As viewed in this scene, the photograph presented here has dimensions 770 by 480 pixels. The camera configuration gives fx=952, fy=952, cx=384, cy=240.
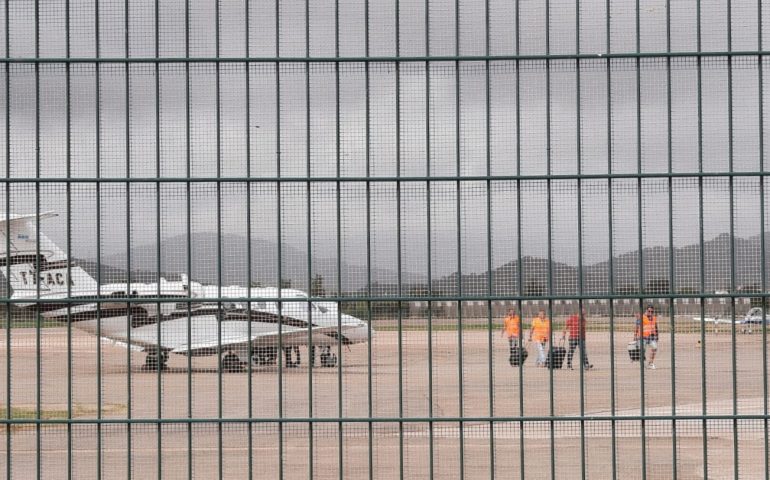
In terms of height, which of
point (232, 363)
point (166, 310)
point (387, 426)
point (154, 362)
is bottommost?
point (387, 426)

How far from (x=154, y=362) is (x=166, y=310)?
103cm

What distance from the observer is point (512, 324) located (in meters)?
10.1

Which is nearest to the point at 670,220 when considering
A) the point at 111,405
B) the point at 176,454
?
the point at 176,454

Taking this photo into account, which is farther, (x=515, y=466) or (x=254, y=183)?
(x=515, y=466)

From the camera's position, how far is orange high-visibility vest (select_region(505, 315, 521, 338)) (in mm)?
9329

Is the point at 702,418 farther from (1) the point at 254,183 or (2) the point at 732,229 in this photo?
(1) the point at 254,183

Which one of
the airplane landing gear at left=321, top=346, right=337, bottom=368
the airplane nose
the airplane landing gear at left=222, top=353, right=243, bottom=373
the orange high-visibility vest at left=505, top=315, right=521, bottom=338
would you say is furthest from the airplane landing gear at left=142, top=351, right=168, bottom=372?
the orange high-visibility vest at left=505, top=315, right=521, bottom=338

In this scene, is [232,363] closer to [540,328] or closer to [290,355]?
[290,355]

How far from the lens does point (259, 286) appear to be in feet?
30.1

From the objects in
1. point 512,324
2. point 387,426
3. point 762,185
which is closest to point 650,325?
point 512,324

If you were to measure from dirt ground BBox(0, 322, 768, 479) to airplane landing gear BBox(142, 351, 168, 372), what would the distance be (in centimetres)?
13

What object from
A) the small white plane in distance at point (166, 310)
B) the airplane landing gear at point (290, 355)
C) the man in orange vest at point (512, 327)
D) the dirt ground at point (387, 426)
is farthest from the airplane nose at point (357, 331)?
the man in orange vest at point (512, 327)

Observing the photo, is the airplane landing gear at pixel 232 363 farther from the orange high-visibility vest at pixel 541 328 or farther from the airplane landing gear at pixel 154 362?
the orange high-visibility vest at pixel 541 328

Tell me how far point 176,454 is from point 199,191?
24.0ft
